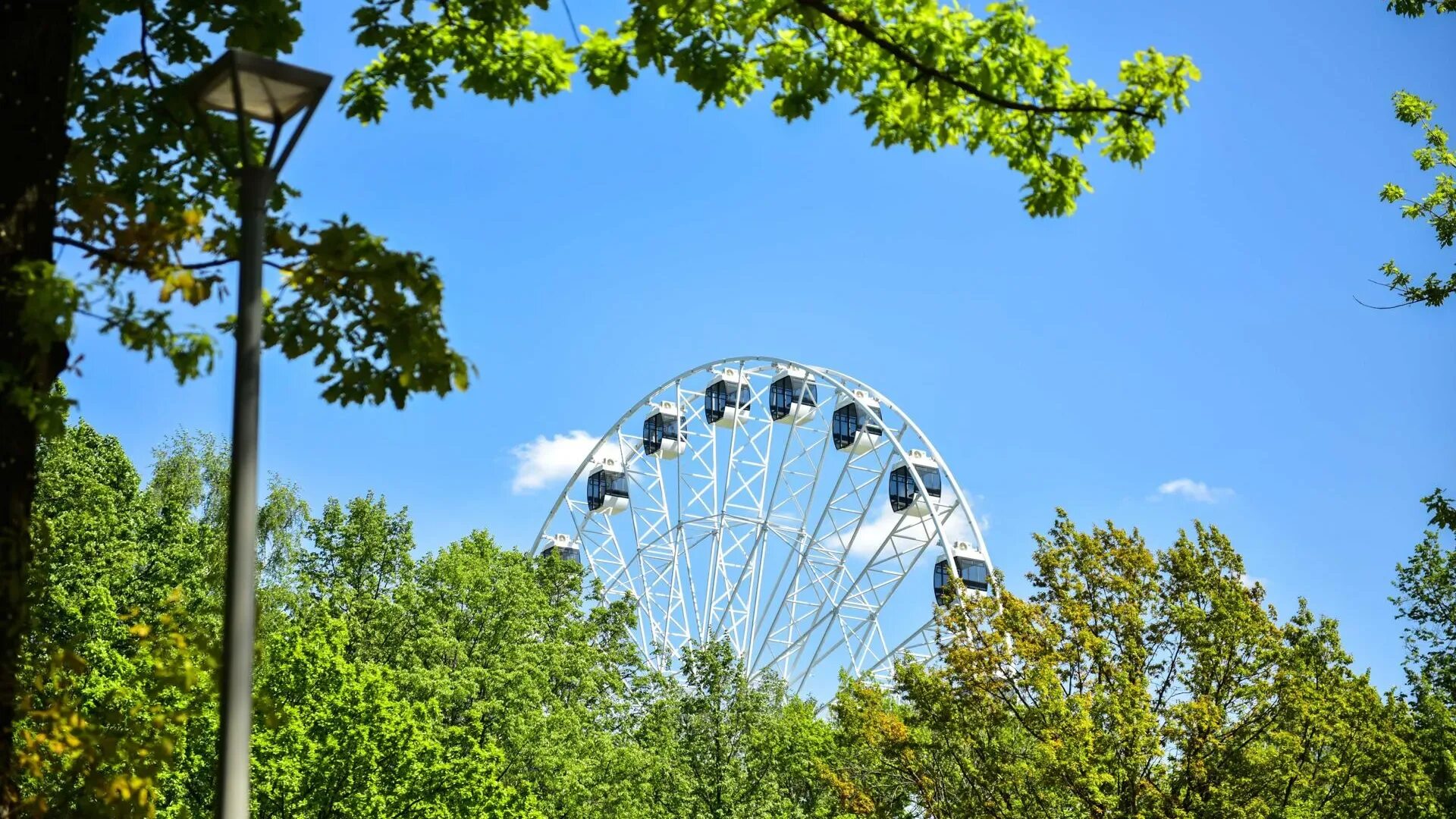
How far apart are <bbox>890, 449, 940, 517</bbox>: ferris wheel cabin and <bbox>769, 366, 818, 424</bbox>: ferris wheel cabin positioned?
4373mm

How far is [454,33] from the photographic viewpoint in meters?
8.45

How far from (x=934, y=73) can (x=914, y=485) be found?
139 ft

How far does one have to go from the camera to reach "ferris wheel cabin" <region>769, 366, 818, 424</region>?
52750 mm

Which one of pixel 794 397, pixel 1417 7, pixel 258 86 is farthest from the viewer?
pixel 794 397

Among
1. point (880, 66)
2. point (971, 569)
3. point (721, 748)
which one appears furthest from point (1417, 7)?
point (971, 569)

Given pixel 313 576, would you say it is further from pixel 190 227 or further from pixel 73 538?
pixel 190 227

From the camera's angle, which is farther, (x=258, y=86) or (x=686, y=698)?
(x=686, y=698)

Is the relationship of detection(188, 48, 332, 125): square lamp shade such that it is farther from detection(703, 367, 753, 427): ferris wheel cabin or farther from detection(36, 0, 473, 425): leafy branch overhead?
detection(703, 367, 753, 427): ferris wheel cabin

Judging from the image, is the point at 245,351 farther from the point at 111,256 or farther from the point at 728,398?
the point at 728,398

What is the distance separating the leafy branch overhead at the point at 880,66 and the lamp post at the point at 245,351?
1570 mm

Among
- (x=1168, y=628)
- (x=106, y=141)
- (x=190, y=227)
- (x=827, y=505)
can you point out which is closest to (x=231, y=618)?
(x=190, y=227)

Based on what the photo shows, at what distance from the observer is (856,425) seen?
50.7 m

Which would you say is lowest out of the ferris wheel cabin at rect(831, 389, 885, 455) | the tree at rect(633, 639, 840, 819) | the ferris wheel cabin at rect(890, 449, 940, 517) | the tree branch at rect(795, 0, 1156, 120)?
→ the tree branch at rect(795, 0, 1156, 120)

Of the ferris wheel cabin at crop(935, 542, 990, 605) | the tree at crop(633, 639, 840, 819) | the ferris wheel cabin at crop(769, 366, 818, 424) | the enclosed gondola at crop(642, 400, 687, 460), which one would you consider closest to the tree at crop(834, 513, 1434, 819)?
the tree at crop(633, 639, 840, 819)
